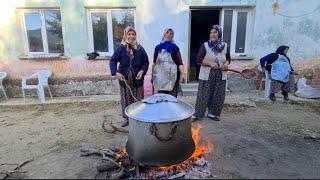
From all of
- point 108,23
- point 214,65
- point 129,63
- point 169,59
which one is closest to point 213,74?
point 214,65

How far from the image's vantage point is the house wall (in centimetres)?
725

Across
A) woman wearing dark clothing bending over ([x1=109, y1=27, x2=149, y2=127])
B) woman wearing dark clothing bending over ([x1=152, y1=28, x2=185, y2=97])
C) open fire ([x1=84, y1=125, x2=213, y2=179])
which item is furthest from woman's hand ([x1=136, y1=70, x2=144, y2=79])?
open fire ([x1=84, y1=125, x2=213, y2=179])

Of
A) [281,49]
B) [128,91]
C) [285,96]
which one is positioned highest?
[281,49]

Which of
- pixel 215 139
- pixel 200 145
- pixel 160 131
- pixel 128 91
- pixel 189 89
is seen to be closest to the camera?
pixel 160 131

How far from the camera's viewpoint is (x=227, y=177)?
3453mm

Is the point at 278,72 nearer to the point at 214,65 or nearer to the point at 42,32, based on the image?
the point at 214,65

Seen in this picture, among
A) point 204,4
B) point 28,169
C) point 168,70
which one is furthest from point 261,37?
point 28,169

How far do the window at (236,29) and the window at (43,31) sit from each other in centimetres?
461

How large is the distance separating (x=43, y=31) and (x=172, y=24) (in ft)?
11.7

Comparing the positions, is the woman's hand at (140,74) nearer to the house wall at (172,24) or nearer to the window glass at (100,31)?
the house wall at (172,24)

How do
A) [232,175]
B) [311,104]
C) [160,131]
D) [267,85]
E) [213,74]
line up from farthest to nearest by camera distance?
1. [267,85]
2. [311,104]
3. [213,74]
4. [232,175]
5. [160,131]

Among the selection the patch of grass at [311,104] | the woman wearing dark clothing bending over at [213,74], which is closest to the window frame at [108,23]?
the woman wearing dark clothing bending over at [213,74]

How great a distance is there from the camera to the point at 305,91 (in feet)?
24.3

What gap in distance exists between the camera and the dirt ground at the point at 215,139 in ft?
12.2
